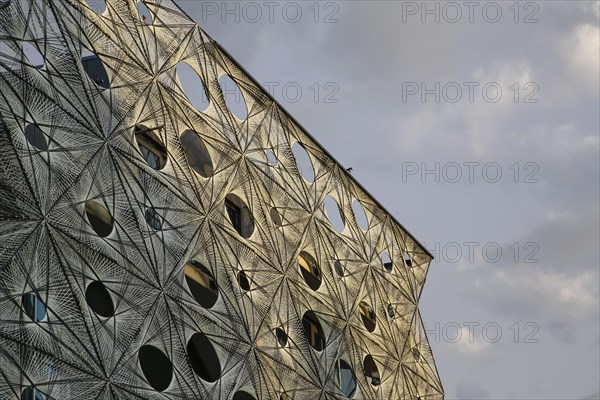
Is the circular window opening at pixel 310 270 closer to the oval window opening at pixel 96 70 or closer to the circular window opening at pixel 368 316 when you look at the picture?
the circular window opening at pixel 368 316

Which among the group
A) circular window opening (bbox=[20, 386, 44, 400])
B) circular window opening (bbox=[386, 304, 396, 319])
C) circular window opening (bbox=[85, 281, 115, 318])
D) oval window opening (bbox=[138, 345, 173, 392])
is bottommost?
circular window opening (bbox=[20, 386, 44, 400])

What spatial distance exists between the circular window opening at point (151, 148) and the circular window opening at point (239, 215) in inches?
122

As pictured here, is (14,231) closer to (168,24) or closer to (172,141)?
(172,141)

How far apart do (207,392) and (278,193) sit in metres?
8.60

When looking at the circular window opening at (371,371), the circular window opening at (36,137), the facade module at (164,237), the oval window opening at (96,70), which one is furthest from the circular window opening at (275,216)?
the circular window opening at (36,137)

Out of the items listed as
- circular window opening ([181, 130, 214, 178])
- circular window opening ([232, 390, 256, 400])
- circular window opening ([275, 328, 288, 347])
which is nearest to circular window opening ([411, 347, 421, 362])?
circular window opening ([275, 328, 288, 347])

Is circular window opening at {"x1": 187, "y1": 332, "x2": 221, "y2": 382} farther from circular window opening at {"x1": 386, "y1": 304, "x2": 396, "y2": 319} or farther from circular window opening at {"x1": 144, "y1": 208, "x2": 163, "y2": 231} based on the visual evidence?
circular window opening at {"x1": 386, "y1": 304, "x2": 396, "y2": 319}

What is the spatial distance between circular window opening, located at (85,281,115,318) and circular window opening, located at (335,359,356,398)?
11.3 metres

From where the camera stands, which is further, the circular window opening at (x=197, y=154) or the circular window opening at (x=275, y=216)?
the circular window opening at (x=275, y=216)

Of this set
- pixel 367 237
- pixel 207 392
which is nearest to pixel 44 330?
pixel 207 392

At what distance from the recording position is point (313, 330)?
3625 cm

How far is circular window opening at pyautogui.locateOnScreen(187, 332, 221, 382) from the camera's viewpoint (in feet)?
97.8

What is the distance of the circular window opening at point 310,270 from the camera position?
120ft

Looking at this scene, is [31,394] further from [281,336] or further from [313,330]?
[313,330]
